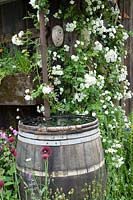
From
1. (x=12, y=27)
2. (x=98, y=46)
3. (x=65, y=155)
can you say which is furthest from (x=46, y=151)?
(x=12, y=27)

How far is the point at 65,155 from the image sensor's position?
1820mm

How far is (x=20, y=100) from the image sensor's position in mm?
2775

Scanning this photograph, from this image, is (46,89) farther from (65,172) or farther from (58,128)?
(65,172)

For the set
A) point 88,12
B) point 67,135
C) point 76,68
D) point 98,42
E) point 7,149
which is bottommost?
point 7,149

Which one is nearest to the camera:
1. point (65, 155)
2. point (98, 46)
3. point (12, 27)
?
point (65, 155)

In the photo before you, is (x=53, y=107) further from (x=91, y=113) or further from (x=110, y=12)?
(x=110, y=12)

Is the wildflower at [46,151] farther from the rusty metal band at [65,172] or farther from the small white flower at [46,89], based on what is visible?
the small white flower at [46,89]

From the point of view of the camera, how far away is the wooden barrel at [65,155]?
5.98 ft

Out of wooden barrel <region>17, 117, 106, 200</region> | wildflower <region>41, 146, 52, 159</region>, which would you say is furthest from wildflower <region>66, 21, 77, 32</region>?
wildflower <region>41, 146, 52, 159</region>

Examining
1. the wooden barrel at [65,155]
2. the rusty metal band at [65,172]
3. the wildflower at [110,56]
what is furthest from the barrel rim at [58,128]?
the wildflower at [110,56]

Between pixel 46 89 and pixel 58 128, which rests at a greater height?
pixel 46 89

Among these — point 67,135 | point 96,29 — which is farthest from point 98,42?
point 67,135

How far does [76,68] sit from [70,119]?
520 mm

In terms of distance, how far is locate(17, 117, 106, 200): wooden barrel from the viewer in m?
1.82
